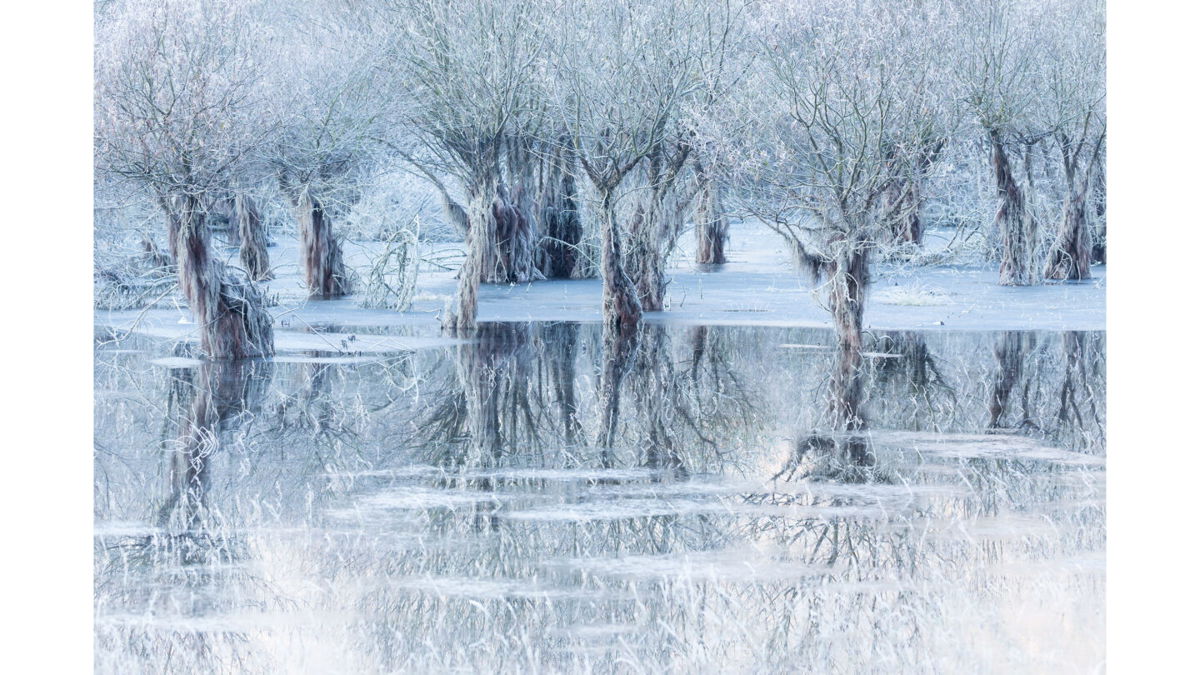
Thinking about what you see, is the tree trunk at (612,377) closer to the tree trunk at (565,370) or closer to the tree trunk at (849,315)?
the tree trunk at (565,370)

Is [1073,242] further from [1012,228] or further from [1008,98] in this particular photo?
[1008,98]

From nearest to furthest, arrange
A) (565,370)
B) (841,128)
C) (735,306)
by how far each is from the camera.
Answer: (841,128) < (565,370) < (735,306)

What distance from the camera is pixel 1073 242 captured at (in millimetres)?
29547

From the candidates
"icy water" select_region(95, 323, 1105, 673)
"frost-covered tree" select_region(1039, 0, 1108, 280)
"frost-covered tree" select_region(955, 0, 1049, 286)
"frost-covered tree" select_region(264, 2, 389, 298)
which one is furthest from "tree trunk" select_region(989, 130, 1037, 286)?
"frost-covered tree" select_region(264, 2, 389, 298)

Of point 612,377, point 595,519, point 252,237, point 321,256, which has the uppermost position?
point 252,237

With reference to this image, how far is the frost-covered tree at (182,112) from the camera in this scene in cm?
1723

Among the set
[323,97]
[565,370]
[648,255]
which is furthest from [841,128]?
[323,97]

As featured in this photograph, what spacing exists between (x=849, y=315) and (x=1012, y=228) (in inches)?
391

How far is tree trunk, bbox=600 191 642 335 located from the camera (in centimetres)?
2316

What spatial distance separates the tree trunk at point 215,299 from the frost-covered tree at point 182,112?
0.06ft

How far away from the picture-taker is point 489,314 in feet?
86.9

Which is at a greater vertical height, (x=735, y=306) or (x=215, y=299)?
(x=215, y=299)
